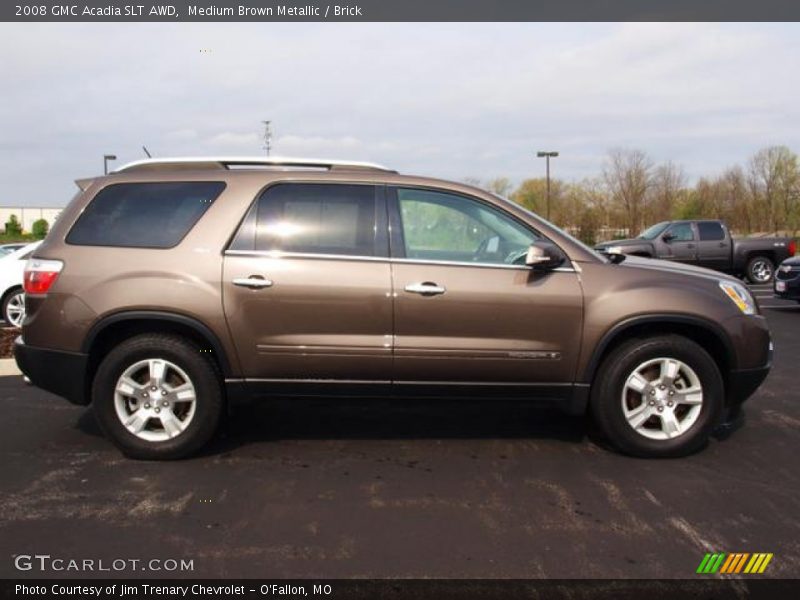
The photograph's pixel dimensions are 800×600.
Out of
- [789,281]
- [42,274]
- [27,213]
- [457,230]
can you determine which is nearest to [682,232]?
[789,281]

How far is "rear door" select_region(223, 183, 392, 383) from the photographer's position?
3.98m

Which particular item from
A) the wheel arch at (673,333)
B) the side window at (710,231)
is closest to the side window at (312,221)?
the wheel arch at (673,333)

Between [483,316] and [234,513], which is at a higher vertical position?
[483,316]

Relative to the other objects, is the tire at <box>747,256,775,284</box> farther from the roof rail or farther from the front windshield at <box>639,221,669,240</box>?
the roof rail

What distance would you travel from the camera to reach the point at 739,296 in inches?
166

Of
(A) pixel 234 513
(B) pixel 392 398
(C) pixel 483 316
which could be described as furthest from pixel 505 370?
(A) pixel 234 513

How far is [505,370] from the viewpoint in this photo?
159 inches

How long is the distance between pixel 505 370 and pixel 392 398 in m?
0.75

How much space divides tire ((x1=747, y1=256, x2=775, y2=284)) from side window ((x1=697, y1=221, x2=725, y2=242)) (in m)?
1.23

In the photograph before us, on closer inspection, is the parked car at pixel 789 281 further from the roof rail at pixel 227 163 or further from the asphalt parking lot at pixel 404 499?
the roof rail at pixel 227 163

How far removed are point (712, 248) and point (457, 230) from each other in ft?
49.5

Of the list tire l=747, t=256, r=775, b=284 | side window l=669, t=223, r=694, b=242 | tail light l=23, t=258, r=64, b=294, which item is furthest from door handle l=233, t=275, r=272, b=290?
tire l=747, t=256, r=775, b=284
